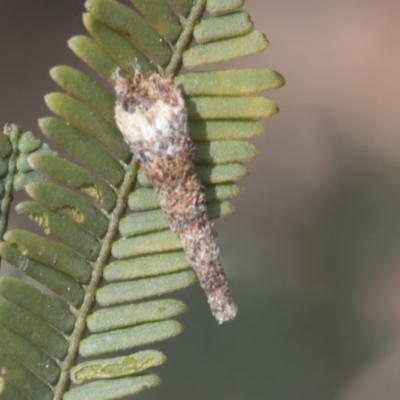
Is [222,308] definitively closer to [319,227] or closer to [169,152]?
[169,152]

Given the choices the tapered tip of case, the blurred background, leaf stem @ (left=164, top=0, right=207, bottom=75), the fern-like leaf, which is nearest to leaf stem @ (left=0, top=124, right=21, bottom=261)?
the fern-like leaf

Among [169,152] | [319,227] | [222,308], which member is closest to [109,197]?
[169,152]

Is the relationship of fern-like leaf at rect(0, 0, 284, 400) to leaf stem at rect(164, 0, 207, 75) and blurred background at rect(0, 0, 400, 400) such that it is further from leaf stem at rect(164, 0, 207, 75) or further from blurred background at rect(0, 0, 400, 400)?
blurred background at rect(0, 0, 400, 400)

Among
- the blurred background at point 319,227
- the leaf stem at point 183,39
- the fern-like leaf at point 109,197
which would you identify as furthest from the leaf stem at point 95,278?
the blurred background at point 319,227

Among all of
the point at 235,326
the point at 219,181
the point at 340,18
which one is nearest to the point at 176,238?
the point at 219,181

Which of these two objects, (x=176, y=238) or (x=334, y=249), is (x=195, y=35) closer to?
(x=176, y=238)

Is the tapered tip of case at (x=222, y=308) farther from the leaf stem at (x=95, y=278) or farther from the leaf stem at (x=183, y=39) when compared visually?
the leaf stem at (x=183, y=39)

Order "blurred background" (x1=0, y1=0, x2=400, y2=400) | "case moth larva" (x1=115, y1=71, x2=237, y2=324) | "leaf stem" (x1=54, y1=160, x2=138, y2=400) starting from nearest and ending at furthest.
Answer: "case moth larva" (x1=115, y1=71, x2=237, y2=324)
"leaf stem" (x1=54, y1=160, x2=138, y2=400)
"blurred background" (x1=0, y1=0, x2=400, y2=400)
